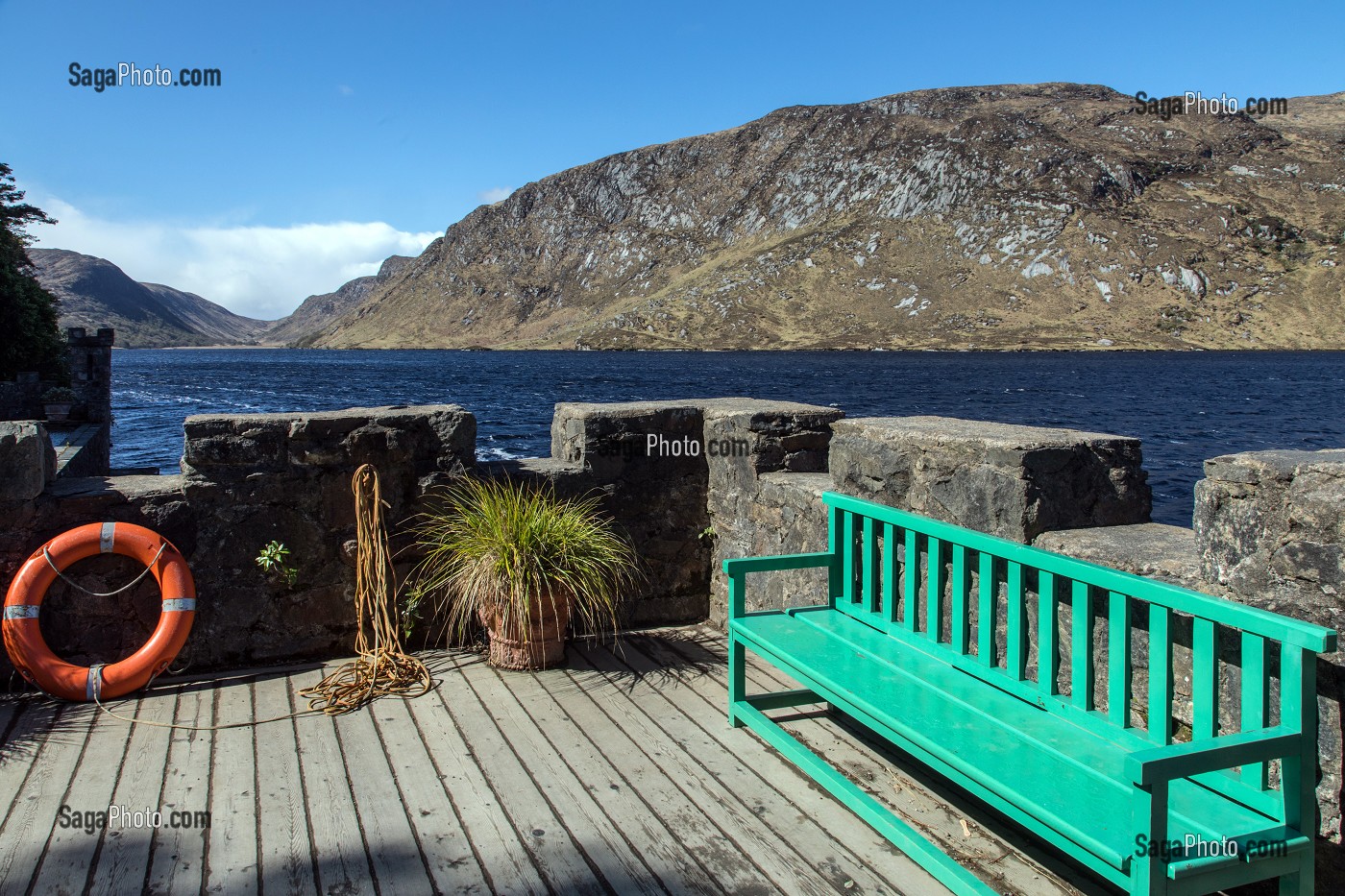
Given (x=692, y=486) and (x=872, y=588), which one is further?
(x=692, y=486)

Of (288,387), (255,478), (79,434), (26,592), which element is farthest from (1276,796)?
(288,387)

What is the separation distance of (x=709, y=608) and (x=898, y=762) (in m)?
1.95

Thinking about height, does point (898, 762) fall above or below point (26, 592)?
below

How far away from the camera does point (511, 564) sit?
4012mm

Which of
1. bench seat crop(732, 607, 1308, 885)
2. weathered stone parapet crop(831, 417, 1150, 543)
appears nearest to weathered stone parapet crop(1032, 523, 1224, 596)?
weathered stone parapet crop(831, 417, 1150, 543)

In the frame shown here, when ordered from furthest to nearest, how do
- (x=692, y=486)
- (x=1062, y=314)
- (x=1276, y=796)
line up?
(x=1062, y=314) → (x=692, y=486) → (x=1276, y=796)

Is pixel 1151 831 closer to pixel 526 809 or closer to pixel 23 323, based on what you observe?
pixel 526 809

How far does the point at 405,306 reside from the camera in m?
172

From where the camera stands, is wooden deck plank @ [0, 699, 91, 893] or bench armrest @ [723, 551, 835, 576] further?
bench armrest @ [723, 551, 835, 576]

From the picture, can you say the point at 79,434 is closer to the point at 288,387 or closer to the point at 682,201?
the point at 288,387

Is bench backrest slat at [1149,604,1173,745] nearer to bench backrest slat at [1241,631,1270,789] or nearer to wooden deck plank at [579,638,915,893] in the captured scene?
bench backrest slat at [1241,631,1270,789]

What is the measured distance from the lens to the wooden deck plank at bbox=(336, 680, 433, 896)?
8.28 ft

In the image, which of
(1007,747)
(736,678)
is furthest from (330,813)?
(1007,747)

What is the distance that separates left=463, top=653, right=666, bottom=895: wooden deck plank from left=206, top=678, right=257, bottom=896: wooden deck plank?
0.84 metres
